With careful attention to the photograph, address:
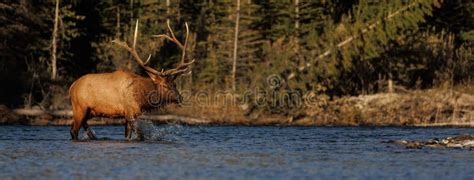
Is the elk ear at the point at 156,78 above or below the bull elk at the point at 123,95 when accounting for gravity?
above

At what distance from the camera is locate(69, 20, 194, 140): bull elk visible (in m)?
20.1

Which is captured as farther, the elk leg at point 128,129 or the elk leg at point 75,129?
the elk leg at point 75,129

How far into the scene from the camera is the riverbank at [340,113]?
97.3ft

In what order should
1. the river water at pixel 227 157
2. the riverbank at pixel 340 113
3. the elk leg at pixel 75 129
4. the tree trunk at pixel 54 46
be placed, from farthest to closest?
the tree trunk at pixel 54 46 < the riverbank at pixel 340 113 < the elk leg at pixel 75 129 < the river water at pixel 227 157

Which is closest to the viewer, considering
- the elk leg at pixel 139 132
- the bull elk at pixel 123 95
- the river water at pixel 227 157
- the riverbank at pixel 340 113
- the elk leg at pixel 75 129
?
the river water at pixel 227 157

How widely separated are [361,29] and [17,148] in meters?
16.2

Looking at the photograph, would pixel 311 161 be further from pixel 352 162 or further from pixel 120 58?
pixel 120 58

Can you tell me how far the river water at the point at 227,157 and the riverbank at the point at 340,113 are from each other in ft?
18.6

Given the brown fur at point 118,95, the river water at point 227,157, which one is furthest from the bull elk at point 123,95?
the river water at point 227,157

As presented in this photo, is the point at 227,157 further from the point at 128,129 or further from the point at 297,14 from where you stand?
the point at 297,14

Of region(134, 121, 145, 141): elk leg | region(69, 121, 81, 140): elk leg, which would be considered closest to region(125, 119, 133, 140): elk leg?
region(134, 121, 145, 141): elk leg

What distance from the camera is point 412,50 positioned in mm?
34938

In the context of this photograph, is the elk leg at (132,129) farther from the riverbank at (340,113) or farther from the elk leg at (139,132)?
the riverbank at (340,113)

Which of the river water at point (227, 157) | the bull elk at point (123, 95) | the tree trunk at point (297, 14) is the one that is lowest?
the river water at point (227, 157)
